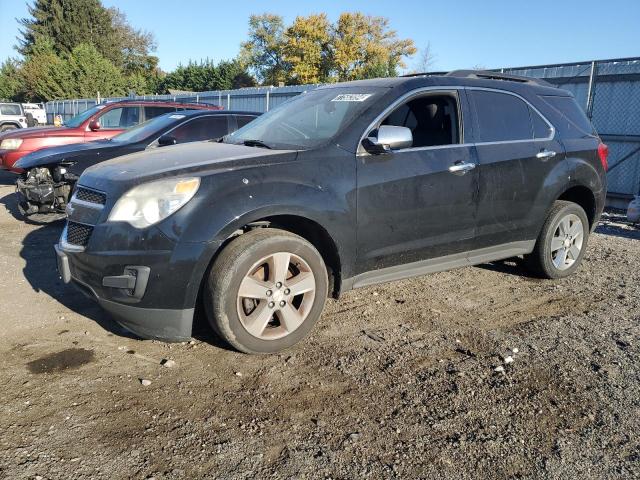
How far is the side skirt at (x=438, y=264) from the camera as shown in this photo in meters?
3.82

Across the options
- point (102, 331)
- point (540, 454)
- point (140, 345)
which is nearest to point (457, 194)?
point (540, 454)

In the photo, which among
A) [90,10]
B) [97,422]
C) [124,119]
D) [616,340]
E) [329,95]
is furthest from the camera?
[90,10]

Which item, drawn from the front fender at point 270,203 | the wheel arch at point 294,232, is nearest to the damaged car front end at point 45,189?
the wheel arch at point 294,232

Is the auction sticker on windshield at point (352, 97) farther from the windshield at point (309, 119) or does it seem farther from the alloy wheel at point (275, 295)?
the alloy wheel at point (275, 295)

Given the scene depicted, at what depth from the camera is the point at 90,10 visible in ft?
210

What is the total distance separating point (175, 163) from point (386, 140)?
4.72 ft

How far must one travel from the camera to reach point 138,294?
10.1 ft

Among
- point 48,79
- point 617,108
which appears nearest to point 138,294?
point 617,108

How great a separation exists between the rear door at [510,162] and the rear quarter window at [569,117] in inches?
8.8

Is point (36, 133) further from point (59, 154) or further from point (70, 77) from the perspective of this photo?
point (70, 77)

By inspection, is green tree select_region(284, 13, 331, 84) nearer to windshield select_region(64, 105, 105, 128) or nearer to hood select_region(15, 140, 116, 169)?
windshield select_region(64, 105, 105, 128)

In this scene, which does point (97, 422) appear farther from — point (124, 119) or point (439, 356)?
point (124, 119)

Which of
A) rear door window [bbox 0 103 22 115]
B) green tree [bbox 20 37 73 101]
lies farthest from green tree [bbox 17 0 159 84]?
rear door window [bbox 0 103 22 115]

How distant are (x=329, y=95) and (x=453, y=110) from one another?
1.03 m
